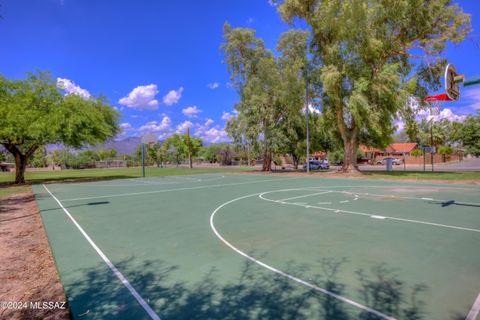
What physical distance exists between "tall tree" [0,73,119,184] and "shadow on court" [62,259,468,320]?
2037 cm

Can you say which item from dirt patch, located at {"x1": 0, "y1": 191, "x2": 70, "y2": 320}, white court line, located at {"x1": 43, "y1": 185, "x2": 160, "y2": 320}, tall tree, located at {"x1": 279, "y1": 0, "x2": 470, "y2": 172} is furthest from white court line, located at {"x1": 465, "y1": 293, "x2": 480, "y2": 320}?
tall tree, located at {"x1": 279, "y1": 0, "x2": 470, "y2": 172}

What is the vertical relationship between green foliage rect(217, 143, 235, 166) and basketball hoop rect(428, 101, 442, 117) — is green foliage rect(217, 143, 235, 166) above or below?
below

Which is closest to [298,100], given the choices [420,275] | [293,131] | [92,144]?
[293,131]

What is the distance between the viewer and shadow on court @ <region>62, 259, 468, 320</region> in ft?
12.1

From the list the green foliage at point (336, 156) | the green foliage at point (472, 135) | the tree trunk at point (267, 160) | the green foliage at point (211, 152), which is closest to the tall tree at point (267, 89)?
the tree trunk at point (267, 160)

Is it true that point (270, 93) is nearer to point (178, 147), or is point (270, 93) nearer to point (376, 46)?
point (376, 46)

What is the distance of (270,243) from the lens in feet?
21.5

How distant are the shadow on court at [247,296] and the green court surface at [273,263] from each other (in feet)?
0.05

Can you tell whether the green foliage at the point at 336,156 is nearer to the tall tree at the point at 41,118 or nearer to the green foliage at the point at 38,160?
the tall tree at the point at 41,118

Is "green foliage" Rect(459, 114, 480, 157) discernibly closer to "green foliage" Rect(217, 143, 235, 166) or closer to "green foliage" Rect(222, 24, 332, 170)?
"green foliage" Rect(222, 24, 332, 170)

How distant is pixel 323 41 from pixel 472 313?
26.6 meters

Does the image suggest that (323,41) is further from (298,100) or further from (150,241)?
(150,241)

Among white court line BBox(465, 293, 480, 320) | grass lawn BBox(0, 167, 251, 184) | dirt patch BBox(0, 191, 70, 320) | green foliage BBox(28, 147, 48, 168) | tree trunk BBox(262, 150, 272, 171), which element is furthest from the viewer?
green foliage BBox(28, 147, 48, 168)

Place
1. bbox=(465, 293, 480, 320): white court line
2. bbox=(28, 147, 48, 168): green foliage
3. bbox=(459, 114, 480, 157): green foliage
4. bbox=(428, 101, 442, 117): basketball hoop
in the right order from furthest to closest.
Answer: bbox=(28, 147, 48, 168): green foliage, bbox=(459, 114, 480, 157): green foliage, bbox=(428, 101, 442, 117): basketball hoop, bbox=(465, 293, 480, 320): white court line
